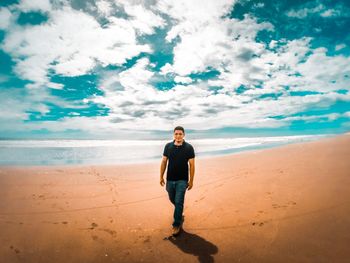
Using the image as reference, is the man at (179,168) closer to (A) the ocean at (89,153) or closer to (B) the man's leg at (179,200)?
(B) the man's leg at (179,200)

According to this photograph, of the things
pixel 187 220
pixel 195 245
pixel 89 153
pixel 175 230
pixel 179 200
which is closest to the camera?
pixel 195 245

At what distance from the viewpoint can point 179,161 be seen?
226 inches

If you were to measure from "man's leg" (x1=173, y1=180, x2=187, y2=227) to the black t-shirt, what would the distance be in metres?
0.14

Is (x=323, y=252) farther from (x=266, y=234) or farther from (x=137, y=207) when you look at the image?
(x=137, y=207)

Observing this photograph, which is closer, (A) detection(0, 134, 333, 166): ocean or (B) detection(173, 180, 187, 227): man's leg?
(B) detection(173, 180, 187, 227): man's leg

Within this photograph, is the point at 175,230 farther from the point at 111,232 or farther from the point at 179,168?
the point at 111,232

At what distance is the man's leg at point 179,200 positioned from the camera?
5.57m

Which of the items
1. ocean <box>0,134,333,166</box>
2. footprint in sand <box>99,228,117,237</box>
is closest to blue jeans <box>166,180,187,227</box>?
footprint in sand <box>99,228,117,237</box>

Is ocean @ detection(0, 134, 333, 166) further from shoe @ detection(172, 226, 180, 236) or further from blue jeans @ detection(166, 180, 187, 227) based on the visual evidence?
shoe @ detection(172, 226, 180, 236)

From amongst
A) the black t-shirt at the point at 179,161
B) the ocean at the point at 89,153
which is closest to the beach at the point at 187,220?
the black t-shirt at the point at 179,161

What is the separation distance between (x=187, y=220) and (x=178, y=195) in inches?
47.2

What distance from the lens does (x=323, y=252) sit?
14.8ft

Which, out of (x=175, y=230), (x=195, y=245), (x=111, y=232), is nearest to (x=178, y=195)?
(x=175, y=230)

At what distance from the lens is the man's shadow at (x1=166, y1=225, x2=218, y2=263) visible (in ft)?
15.3
